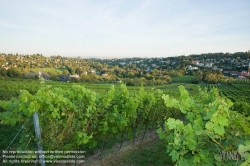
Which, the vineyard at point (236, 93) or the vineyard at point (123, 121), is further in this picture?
the vineyard at point (236, 93)

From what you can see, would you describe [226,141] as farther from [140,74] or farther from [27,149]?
[140,74]

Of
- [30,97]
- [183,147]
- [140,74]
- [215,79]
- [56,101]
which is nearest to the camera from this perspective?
[183,147]

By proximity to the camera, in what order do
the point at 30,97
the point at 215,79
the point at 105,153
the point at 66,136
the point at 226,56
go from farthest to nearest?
the point at 226,56 → the point at 215,79 → the point at 105,153 → the point at 66,136 → the point at 30,97

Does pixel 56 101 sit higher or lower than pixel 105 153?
higher

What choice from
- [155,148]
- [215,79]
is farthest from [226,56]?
[155,148]

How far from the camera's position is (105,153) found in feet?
21.2

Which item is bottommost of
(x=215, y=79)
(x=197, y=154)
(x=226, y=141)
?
(x=215, y=79)

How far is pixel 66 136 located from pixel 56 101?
1064mm

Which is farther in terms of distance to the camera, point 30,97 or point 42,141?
point 42,141

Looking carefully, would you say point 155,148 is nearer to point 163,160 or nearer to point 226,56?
point 163,160

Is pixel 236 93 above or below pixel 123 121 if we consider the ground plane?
below

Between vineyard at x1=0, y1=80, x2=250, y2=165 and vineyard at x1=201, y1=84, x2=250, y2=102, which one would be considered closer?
vineyard at x1=0, y1=80, x2=250, y2=165

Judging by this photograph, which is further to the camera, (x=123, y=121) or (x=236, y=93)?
(x=236, y=93)

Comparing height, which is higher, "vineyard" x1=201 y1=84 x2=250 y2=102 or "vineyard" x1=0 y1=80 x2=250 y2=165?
"vineyard" x1=0 y1=80 x2=250 y2=165
